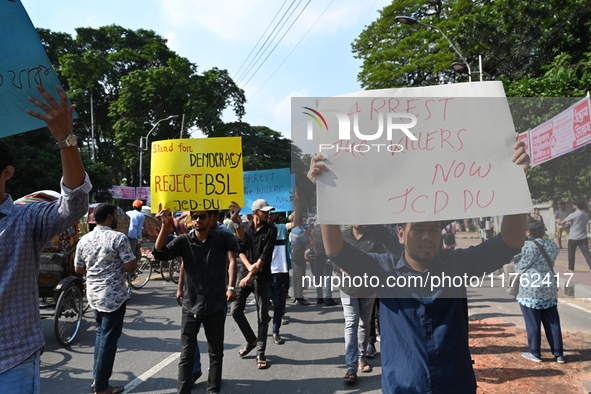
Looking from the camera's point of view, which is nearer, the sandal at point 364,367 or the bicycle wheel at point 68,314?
the sandal at point 364,367

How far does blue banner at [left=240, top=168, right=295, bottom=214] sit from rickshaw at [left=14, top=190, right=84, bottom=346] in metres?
2.72

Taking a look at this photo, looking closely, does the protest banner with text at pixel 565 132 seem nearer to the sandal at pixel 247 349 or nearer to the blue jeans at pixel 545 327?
the blue jeans at pixel 545 327

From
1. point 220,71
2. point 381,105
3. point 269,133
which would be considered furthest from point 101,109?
point 381,105

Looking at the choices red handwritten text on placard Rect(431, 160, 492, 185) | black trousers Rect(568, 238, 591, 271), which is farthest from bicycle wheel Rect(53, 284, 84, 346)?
black trousers Rect(568, 238, 591, 271)

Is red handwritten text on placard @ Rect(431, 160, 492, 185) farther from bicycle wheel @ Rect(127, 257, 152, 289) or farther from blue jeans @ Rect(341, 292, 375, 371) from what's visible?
bicycle wheel @ Rect(127, 257, 152, 289)

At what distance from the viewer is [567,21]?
13.5 m

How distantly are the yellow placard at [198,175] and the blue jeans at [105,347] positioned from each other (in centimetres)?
110

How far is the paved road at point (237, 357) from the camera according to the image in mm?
4465

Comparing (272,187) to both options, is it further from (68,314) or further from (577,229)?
(577,229)

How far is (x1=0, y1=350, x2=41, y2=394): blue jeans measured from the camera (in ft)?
6.16

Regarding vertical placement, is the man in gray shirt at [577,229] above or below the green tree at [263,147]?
below

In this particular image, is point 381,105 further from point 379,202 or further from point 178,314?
point 178,314

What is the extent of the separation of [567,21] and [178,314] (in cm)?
1415

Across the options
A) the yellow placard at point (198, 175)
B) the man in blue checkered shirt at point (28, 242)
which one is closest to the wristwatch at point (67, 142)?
the man in blue checkered shirt at point (28, 242)
